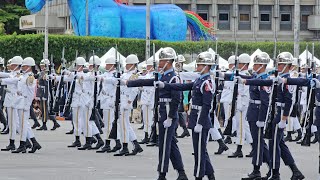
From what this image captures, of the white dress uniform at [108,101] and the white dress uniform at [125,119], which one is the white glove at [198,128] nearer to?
the white dress uniform at [125,119]

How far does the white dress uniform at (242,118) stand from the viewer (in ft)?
75.2

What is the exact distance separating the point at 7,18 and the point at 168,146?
2342 inches

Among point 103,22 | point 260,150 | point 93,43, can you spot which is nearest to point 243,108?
point 260,150

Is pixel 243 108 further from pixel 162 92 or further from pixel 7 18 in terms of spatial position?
pixel 7 18

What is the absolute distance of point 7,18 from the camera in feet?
250

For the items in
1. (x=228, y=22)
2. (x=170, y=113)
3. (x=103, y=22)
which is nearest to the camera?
(x=170, y=113)

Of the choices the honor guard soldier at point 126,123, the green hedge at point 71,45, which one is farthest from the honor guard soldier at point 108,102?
the green hedge at point 71,45

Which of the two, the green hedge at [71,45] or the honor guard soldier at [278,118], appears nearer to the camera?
the honor guard soldier at [278,118]

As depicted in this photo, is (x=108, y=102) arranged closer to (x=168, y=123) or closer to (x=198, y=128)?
(x=168, y=123)

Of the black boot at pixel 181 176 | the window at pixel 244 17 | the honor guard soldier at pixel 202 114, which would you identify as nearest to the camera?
the honor guard soldier at pixel 202 114

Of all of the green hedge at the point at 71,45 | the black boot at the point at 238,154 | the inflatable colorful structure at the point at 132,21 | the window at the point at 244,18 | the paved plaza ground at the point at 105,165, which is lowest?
the paved plaza ground at the point at 105,165

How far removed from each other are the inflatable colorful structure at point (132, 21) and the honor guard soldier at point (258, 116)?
35625 millimetres

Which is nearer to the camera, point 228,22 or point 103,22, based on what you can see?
point 103,22

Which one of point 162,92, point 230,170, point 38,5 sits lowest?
point 230,170
